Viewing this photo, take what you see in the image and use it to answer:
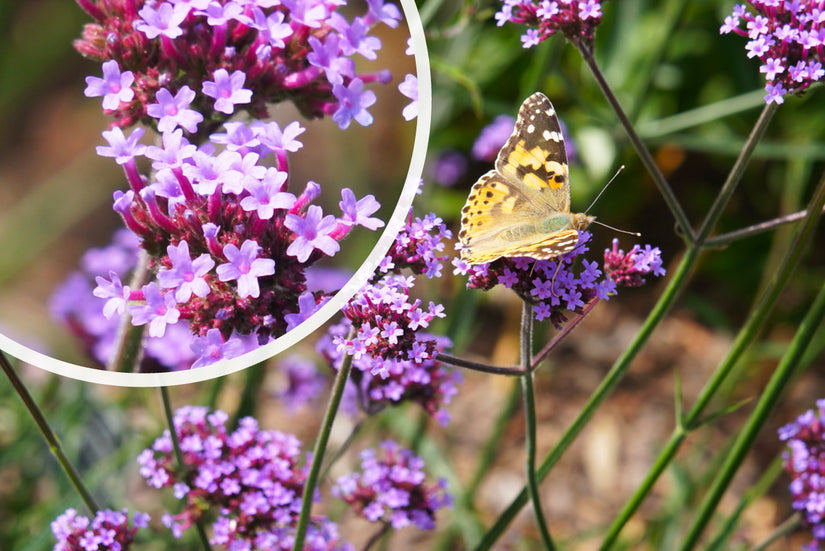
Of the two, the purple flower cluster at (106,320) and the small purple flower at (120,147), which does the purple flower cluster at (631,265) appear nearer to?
the small purple flower at (120,147)

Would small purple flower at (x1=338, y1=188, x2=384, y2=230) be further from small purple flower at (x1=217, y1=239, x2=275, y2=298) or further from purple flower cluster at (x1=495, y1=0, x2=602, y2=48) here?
purple flower cluster at (x1=495, y1=0, x2=602, y2=48)

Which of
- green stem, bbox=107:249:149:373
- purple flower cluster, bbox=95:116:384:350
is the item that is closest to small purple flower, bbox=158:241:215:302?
purple flower cluster, bbox=95:116:384:350

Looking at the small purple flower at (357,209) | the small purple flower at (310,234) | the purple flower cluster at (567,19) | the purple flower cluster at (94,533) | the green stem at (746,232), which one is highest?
the purple flower cluster at (567,19)

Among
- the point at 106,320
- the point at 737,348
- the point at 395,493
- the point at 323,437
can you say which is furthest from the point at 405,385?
the point at 106,320

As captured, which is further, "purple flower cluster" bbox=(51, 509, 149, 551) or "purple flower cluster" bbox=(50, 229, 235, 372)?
"purple flower cluster" bbox=(50, 229, 235, 372)

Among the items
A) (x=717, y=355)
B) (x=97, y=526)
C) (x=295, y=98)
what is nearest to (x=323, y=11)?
(x=295, y=98)

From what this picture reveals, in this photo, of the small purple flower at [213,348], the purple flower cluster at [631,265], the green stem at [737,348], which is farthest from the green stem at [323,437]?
the green stem at [737,348]

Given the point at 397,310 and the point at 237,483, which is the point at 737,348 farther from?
the point at 237,483
